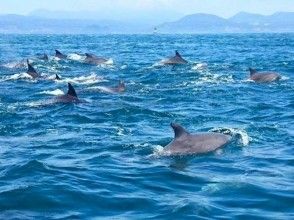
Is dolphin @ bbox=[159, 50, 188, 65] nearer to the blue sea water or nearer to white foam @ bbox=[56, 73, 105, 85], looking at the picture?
white foam @ bbox=[56, 73, 105, 85]

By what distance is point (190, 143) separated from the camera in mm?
17094

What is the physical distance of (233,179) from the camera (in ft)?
46.2

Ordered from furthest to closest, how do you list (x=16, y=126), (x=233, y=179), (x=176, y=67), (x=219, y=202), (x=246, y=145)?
(x=176, y=67), (x=16, y=126), (x=246, y=145), (x=233, y=179), (x=219, y=202)

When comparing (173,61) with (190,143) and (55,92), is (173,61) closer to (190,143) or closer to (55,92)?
(55,92)

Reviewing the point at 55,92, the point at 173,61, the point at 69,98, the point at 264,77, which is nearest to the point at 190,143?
the point at 69,98

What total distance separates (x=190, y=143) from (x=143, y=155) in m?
1.48

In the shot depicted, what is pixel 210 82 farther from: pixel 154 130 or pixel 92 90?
pixel 154 130

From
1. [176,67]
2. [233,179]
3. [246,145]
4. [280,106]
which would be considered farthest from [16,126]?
[176,67]

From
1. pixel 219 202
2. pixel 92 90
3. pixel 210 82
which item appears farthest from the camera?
pixel 210 82

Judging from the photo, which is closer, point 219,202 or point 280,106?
point 219,202

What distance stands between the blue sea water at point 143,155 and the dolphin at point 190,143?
0.31 m

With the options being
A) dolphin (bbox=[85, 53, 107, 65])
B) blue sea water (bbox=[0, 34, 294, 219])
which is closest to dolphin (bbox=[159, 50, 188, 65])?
dolphin (bbox=[85, 53, 107, 65])

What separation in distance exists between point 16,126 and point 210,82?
15.1 meters

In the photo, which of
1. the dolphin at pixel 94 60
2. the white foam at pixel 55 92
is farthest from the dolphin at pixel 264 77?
the dolphin at pixel 94 60
